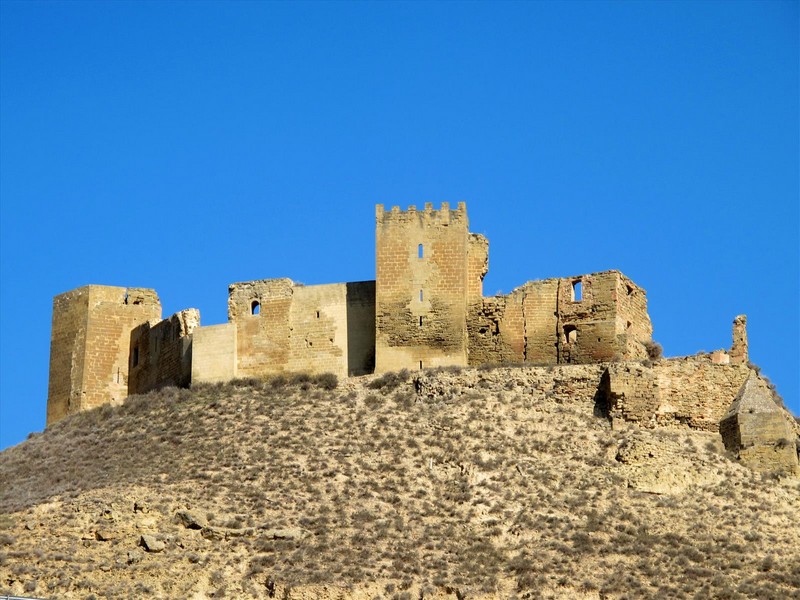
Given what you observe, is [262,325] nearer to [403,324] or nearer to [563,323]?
[403,324]

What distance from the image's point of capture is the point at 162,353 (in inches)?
2146

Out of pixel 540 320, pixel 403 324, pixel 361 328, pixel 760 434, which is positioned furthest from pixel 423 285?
pixel 760 434

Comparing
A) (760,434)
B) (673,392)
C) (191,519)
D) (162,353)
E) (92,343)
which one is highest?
(92,343)

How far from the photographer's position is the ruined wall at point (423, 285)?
5031 cm

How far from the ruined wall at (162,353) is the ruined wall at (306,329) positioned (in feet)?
4.64

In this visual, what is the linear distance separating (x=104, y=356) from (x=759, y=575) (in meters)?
21.9

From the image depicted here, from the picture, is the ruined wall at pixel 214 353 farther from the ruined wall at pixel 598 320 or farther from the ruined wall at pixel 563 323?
the ruined wall at pixel 598 320

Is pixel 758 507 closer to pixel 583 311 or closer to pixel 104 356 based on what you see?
pixel 583 311

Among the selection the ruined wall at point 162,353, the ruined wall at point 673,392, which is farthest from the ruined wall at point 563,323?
the ruined wall at point 162,353

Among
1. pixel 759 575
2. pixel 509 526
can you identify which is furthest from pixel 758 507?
pixel 509 526

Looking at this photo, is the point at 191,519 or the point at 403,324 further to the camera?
the point at 403,324

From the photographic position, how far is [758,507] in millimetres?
43688

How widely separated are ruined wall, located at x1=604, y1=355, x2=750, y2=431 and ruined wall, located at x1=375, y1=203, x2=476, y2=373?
490 cm

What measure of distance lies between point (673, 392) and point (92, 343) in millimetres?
17482
